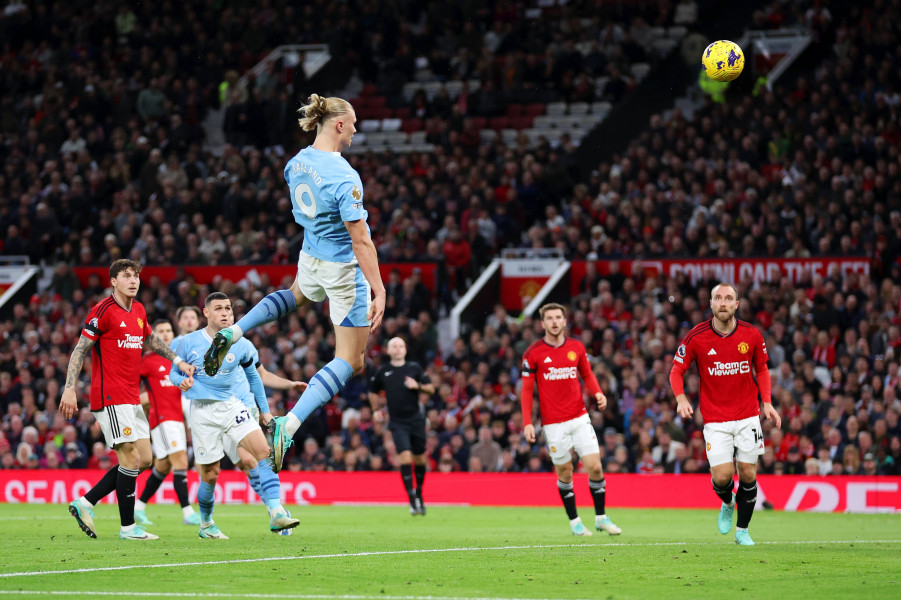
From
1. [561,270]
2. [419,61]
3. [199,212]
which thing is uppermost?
[419,61]

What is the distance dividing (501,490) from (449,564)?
447 inches

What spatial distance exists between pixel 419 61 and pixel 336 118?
23.6 m

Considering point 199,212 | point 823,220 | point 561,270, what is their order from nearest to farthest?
point 823,220
point 561,270
point 199,212

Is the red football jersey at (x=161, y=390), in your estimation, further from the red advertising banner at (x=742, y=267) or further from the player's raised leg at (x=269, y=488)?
the red advertising banner at (x=742, y=267)

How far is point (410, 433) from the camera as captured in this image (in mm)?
18281

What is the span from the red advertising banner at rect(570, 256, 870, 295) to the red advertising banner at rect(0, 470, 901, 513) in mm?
4631

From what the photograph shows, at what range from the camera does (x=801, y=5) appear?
29422mm

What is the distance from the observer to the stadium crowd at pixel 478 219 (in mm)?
20672

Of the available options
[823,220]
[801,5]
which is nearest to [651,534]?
[823,220]

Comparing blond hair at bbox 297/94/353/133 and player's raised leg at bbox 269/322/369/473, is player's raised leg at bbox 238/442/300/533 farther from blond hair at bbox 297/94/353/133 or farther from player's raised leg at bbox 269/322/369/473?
blond hair at bbox 297/94/353/133

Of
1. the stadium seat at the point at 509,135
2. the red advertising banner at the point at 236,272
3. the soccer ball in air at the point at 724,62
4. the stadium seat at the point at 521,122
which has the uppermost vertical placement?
the stadium seat at the point at 521,122

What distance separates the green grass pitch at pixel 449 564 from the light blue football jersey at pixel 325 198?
2.30 meters

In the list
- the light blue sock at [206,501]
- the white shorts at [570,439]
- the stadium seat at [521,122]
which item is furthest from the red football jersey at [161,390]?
the stadium seat at [521,122]

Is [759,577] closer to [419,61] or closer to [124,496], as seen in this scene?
[124,496]
